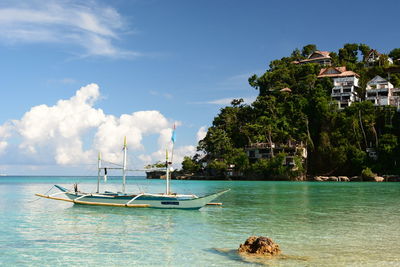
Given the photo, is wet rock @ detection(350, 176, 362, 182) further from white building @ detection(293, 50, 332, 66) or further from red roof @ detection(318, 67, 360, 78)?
white building @ detection(293, 50, 332, 66)

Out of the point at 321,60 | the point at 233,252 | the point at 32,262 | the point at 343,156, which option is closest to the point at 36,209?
the point at 32,262

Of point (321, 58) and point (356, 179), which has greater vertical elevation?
point (321, 58)

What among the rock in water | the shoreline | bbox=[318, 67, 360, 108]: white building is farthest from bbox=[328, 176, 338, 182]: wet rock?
the rock in water

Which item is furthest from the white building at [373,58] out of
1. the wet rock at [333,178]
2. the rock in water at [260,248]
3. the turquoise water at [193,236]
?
the rock in water at [260,248]

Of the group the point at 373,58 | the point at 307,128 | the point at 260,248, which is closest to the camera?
the point at 260,248

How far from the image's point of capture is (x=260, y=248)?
1377 centimetres

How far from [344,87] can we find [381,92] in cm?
849

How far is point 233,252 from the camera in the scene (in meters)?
14.5

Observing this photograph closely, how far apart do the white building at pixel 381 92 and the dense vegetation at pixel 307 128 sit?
3474mm

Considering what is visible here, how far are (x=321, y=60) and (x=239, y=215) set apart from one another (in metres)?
104

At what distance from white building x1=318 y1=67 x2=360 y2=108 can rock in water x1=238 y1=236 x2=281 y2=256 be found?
86.6 m

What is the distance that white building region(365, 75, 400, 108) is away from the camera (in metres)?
90.6

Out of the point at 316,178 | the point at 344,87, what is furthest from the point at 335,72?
the point at 316,178

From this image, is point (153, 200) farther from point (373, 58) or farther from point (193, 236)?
point (373, 58)
